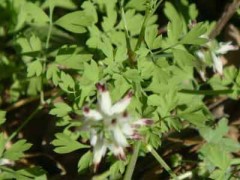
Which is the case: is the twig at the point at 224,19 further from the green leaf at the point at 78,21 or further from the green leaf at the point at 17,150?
the green leaf at the point at 17,150

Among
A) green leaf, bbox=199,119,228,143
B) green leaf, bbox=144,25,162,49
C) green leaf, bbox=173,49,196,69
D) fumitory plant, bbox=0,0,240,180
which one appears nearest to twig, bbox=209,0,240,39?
fumitory plant, bbox=0,0,240,180

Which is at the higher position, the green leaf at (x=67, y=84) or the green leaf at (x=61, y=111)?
the green leaf at (x=67, y=84)

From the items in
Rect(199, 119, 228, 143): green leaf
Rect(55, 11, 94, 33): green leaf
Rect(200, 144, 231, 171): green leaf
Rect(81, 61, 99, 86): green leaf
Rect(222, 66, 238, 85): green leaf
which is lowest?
Rect(199, 119, 228, 143): green leaf

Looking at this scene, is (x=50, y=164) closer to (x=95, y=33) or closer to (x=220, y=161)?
(x=95, y=33)

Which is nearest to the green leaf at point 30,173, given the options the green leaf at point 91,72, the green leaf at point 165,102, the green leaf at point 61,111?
the green leaf at point 61,111

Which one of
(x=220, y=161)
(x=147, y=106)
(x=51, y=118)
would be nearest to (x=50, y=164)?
(x=51, y=118)

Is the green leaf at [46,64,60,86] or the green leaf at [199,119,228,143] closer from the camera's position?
the green leaf at [46,64,60,86]

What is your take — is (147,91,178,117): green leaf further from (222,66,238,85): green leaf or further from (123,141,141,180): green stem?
(222,66,238,85): green leaf
